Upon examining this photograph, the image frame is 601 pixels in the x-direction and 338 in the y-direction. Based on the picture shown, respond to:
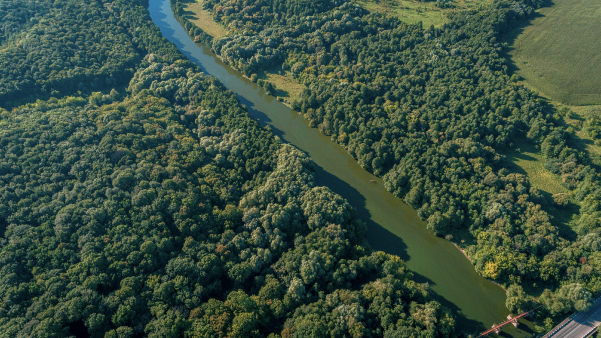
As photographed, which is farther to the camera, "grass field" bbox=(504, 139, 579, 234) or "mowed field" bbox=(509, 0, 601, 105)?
"mowed field" bbox=(509, 0, 601, 105)

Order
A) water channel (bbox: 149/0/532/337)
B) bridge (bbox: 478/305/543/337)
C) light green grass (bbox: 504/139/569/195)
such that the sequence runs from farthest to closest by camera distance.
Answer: light green grass (bbox: 504/139/569/195), water channel (bbox: 149/0/532/337), bridge (bbox: 478/305/543/337)

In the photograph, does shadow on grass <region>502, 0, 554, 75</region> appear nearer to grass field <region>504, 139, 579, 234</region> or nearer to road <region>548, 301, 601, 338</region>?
grass field <region>504, 139, 579, 234</region>

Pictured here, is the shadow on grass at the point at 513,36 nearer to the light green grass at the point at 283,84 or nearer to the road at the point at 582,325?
the light green grass at the point at 283,84

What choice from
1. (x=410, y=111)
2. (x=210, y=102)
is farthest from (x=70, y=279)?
(x=410, y=111)

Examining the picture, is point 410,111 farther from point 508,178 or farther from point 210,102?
point 210,102

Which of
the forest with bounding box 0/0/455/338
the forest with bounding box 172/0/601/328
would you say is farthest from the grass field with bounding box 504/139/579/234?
the forest with bounding box 0/0/455/338

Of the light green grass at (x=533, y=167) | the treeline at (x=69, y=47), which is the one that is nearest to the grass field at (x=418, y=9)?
the light green grass at (x=533, y=167)

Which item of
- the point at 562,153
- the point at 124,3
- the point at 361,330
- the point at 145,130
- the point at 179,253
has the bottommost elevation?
the point at 361,330
